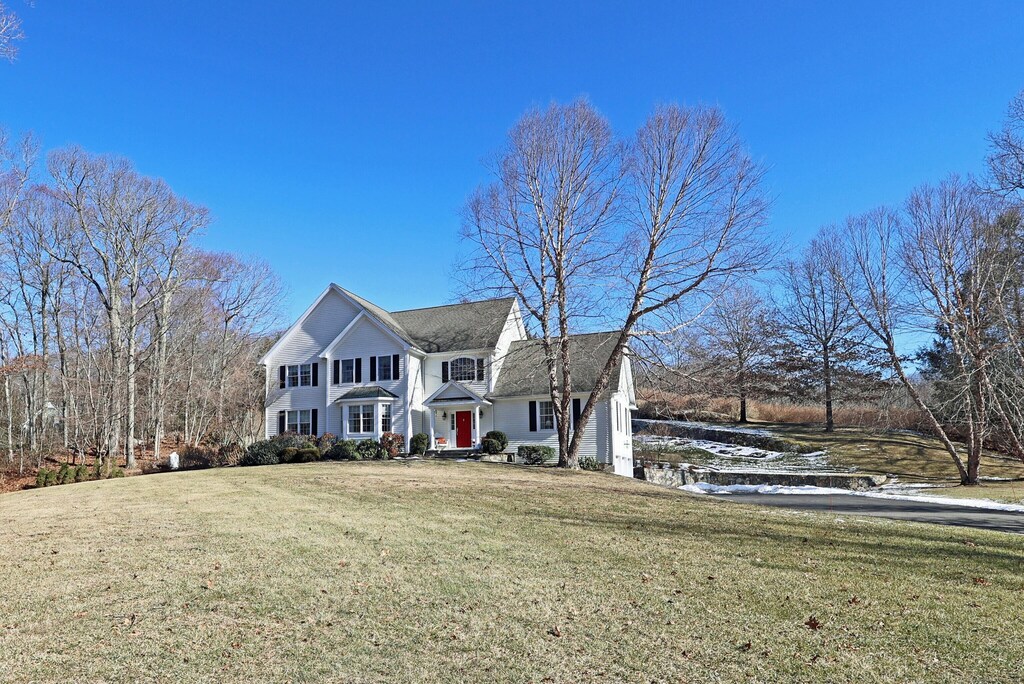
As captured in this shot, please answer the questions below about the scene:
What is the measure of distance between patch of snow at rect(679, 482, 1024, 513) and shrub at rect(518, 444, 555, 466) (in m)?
5.57

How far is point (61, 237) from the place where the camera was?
3141 centimetres

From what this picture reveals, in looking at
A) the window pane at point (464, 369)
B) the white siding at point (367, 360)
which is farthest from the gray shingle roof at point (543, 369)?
the white siding at point (367, 360)

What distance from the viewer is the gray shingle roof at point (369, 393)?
28938mm

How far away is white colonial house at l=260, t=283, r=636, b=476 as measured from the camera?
91.9ft

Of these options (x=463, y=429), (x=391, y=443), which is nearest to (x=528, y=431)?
(x=463, y=429)

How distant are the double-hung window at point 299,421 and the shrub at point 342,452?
4.90 metres

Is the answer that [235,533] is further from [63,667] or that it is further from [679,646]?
[679,646]

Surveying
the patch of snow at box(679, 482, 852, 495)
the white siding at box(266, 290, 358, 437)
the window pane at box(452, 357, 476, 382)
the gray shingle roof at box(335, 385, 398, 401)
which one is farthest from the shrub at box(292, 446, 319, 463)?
the patch of snow at box(679, 482, 852, 495)

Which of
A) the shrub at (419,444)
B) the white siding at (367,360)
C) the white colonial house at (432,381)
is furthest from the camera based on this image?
the white siding at (367,360)

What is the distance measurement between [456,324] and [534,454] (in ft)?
29.2

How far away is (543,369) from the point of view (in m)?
28.7

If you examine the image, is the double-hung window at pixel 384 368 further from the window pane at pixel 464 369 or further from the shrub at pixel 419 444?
the shrub at pixel 419 444

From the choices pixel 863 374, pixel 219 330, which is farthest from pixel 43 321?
pixel 863 374

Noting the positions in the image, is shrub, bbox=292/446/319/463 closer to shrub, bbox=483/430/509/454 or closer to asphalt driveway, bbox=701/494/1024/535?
shrub, bbox=483/430/509/454
